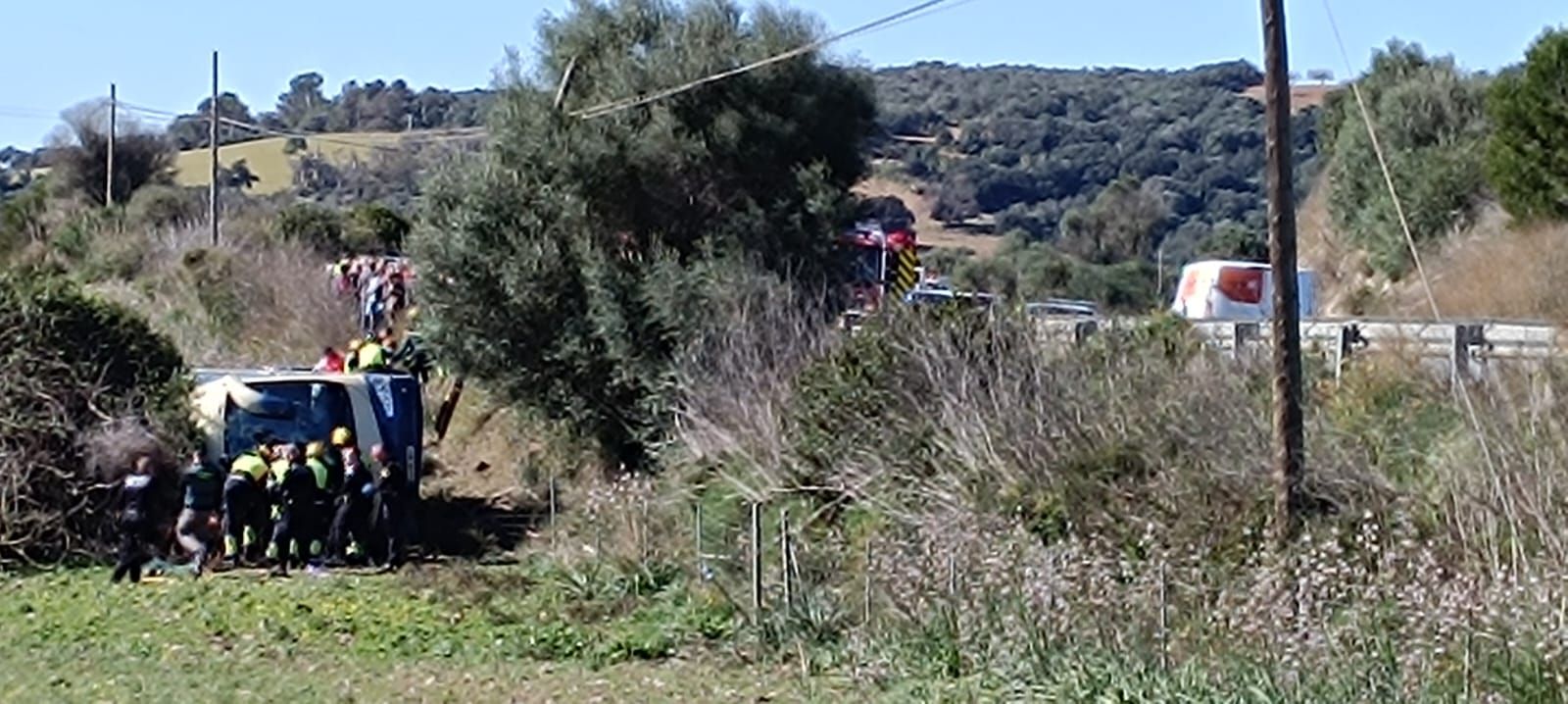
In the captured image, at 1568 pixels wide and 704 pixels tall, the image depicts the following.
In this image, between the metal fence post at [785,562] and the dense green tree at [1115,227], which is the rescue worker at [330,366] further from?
the dense green tree at [1115,227]

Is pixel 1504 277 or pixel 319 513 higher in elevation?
pixel 1504 277

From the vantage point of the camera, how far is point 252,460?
28.5 m

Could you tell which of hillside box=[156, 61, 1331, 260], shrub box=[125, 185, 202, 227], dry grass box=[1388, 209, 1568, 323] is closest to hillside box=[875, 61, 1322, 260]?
hillside box=[156, 61, 1331, 260]

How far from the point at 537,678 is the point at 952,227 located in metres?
80.4

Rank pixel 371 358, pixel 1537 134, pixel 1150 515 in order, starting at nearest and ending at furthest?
pixel 1150 515 < pixel 371 358 < pixel 1537 134

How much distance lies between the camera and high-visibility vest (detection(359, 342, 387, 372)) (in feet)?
105

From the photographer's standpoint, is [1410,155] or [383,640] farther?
[1410,155]

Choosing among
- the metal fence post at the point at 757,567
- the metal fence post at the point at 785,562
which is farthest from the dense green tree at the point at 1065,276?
the metal fence post at the point at 757,567

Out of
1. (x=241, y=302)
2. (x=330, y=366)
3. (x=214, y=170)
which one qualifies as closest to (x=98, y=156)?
(x=214, y=170)

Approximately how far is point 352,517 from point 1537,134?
22818mm

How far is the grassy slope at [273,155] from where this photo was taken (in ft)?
380

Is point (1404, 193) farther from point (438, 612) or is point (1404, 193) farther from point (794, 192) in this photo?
point (438, 612)

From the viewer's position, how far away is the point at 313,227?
57.2 metres

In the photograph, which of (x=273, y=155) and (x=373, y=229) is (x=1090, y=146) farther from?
(x=373, y=229)
